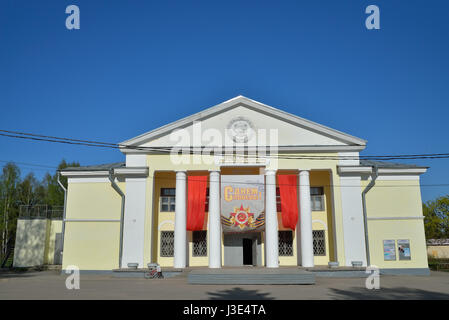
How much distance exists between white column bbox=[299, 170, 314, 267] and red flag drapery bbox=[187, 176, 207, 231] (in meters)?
5.33

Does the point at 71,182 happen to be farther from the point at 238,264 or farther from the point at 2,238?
the point at 2,238

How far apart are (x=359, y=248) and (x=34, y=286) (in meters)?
15.6

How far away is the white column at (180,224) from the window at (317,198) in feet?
25.8

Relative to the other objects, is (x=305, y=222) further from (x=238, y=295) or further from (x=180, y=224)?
(x=238, y=295)

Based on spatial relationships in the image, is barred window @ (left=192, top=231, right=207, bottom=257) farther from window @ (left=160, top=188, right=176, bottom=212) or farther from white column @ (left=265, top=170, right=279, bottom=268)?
white column @ (left=265, top=170, right=279, bottom=268)

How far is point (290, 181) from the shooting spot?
2025 cm

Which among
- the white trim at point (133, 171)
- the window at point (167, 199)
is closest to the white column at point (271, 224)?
the window at point (167, 199)

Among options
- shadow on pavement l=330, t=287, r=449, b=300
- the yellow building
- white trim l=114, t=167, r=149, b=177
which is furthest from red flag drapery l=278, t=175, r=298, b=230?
white trim l=114, t=167, r=149, b=177

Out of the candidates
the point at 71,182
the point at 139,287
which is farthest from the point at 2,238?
the point at 139,287

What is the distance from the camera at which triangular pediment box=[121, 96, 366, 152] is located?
66.8 feet

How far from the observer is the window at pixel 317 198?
22.2 metres

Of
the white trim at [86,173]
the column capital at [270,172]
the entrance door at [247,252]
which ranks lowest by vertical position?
the entrance door at [247,252]

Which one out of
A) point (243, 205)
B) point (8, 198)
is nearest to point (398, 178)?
point (243, 205)

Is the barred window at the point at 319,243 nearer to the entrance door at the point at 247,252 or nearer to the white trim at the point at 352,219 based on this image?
the white trim at the point at 352,219
